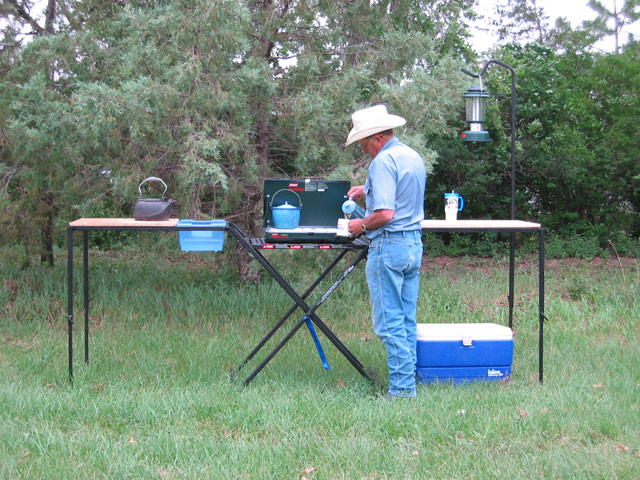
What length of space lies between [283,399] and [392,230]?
1.20m

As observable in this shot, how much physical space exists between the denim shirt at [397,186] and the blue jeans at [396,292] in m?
0.08

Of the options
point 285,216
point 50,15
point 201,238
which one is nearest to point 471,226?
point 285,216

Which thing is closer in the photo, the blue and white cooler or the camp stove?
the camp stove

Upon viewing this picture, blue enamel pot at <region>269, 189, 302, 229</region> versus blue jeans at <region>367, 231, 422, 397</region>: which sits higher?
blue enamel pot at <region>269, 189, 302, 229</region>

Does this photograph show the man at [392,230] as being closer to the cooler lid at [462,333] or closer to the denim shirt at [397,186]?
the denim shirt at [397,186]

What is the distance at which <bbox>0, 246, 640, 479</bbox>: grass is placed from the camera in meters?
3.21

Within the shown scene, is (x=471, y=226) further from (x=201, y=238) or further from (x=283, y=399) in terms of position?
(x=201, y=238)

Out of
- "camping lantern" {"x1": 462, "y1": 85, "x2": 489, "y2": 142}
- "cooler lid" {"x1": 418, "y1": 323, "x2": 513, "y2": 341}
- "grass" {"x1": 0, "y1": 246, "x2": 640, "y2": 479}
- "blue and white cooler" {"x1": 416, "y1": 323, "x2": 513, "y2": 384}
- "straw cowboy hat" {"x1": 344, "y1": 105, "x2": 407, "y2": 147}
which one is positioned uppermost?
"camping lantern" {"x1": 462, "y1": 85, "x2": 489, "y2": 142}

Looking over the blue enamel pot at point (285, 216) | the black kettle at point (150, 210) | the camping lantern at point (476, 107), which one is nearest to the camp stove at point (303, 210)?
the blue enamel pot at point (285, 216)

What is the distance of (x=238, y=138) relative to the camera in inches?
236

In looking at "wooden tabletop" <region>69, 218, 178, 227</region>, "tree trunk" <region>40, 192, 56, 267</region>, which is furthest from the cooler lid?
"tree trunk" <region>40, 192, 56, 267</region>

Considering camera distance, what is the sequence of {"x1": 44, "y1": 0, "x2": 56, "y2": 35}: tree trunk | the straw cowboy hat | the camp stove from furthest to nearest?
{"x1": 44, "y1": 0, "x2": 56, "y2": 35}: tree trunk → the camp stove → the straw cowboy hat

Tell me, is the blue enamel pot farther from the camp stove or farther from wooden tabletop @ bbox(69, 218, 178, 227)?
wooden tabletop @ bbox(69, 218, 178, 227)

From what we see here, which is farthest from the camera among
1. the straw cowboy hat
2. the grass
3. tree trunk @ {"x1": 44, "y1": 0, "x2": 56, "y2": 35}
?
tree trunk @ {"x1": 44, "y1": 0, "x2": 56, "y2": 35}
